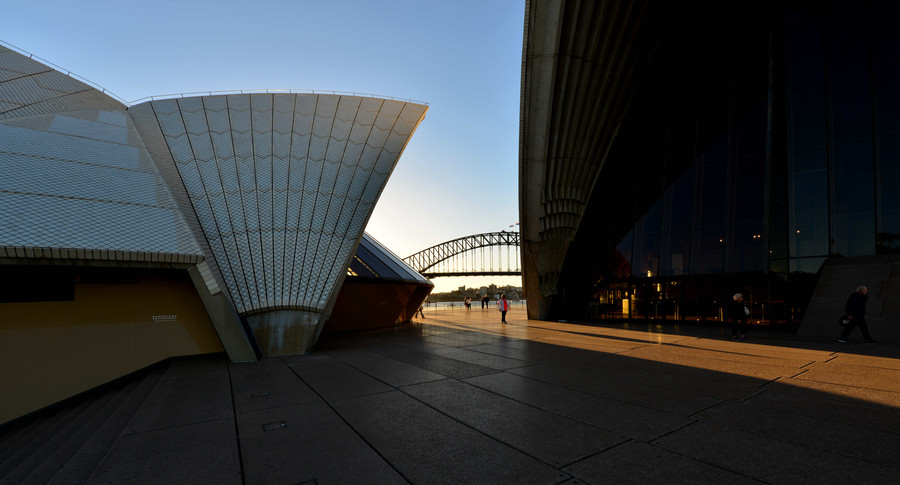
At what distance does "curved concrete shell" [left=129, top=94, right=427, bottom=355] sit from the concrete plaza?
1.74 metres

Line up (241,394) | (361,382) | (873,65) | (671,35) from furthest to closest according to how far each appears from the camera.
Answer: (671,35), (873,65), (361,382), (241,394)

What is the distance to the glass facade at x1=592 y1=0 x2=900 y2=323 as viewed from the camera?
46.0 feet

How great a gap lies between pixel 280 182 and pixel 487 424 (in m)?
9.86

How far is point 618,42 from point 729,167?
7.11 metres

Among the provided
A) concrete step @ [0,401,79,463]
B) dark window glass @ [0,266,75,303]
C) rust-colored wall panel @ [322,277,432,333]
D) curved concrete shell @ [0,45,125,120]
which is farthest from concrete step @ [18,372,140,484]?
curved concrete shell @ [0,45,125,120]

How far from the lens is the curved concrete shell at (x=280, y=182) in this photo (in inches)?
382

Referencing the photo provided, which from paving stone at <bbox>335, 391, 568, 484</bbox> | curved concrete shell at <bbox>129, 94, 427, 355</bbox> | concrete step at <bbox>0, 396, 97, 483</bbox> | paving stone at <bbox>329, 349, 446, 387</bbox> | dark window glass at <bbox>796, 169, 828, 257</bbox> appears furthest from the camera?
dark window glass at <bbox>796, 169, 828, 257</bbox>

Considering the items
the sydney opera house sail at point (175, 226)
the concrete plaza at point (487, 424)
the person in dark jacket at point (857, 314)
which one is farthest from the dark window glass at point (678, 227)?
the sydney opera house sail at point (175, 226)

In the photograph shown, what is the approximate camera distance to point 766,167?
15703 mm

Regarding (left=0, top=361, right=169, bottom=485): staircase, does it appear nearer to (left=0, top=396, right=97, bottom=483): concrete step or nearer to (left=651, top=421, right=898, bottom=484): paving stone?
(left=0, top=396, right=97, bottom=483): concrete step

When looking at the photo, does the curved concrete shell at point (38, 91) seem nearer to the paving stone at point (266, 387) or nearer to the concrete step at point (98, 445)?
the concrete step at point (98, 445)

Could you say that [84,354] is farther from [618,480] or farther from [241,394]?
[618,480]

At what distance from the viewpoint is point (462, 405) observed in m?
5.23

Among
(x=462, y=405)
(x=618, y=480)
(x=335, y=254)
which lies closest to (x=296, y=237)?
(x=335, y=254)
